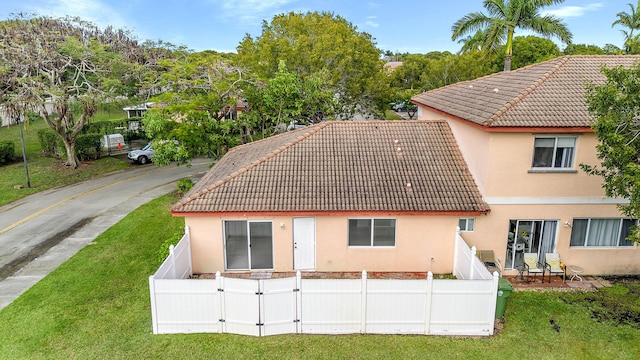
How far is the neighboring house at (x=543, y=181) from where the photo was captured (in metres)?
13.4

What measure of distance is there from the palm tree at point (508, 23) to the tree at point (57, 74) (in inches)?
940

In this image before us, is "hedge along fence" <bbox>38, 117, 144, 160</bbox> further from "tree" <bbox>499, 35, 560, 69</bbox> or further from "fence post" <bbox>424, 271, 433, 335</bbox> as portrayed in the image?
"tree" <bbox>499, 35, 560, 69</bbox>

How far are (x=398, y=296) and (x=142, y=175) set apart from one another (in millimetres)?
23804

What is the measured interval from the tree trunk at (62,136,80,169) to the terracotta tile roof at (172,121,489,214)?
57.8 feet

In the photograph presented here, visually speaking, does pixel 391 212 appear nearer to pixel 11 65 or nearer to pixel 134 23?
pixel 11 65

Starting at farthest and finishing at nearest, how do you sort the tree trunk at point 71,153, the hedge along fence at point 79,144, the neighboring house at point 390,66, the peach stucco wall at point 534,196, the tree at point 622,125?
the neighboring house at point 390,66 < the hedge along fence at point 79,144 < the tree trunk at point 71,153 < the peach stucco wall at point 534,196 < the tree at point 622,125

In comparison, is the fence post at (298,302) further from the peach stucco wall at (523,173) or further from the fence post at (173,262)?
the peach stucco wall at (523,173)

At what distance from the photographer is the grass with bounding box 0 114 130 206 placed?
25.4 meters

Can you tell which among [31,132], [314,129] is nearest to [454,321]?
[314,129]

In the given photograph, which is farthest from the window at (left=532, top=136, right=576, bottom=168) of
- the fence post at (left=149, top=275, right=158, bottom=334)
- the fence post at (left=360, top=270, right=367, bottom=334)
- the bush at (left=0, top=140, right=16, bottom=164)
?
the bush at (left=0, top=140, right=16, bottom=164)

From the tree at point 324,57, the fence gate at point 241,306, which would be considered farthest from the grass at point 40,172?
the fence gate at point 241,306

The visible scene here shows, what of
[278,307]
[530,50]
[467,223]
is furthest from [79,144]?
[530,50]

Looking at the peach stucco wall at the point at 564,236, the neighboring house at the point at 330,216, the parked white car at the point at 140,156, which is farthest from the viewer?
the parked white car at the point at 140,156

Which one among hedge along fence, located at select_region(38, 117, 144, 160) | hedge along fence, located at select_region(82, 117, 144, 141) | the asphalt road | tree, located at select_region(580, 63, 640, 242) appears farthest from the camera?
→ hedge along fence, located at select_region(82, 117, 144, 141)
